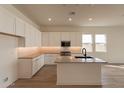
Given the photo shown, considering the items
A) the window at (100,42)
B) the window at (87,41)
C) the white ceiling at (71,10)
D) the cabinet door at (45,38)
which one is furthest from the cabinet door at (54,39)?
the white ceiling at (71,10)

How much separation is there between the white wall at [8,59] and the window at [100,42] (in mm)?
6412

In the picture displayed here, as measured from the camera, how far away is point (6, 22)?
4.05m

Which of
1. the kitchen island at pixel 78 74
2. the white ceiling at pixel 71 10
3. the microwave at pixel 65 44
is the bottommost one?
the kitchen island at pixel 78 74

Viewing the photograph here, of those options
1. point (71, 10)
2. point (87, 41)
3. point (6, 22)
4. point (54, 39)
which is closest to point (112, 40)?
point (87, 41)

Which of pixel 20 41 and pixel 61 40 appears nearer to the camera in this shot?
pixel 20 41

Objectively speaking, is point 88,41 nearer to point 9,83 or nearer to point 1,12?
point 9,83

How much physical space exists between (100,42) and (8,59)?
726cm

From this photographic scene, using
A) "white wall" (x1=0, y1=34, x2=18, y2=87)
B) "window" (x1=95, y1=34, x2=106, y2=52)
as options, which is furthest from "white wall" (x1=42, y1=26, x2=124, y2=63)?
"white wall" (x1=0, y1=34, x2=18, y2=87)

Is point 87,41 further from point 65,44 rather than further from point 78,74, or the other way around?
point 78,74

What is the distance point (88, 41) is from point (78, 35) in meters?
1.05

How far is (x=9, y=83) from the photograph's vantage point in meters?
5.17

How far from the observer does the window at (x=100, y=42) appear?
35.9 feet

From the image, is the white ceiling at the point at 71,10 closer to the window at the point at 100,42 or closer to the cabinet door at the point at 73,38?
the cabinet door at the point at 73,38
